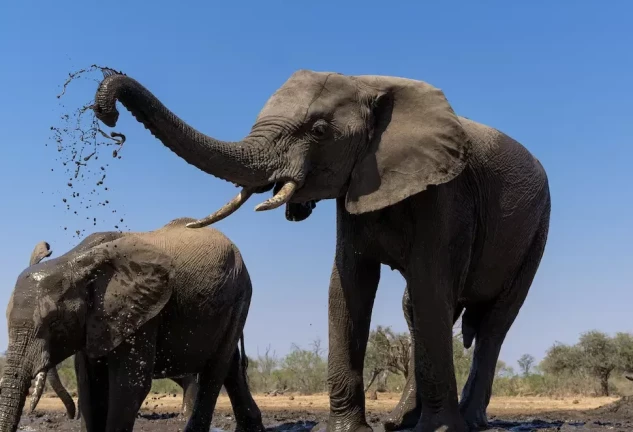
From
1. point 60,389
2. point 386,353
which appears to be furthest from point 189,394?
point 386,353

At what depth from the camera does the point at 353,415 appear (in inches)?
233

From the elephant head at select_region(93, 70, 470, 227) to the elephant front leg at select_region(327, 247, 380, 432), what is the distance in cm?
54

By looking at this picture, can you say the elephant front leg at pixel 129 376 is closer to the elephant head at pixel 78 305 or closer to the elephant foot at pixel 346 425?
the elephant head at pixel 78 305

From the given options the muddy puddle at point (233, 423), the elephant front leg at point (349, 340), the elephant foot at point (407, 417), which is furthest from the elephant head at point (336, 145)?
the muddy puddle at point (233, 423)

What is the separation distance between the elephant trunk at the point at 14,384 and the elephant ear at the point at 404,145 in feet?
8.71

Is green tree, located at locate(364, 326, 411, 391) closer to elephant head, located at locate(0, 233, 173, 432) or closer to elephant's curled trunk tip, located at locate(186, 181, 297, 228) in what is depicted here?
elephant head, located at locate(0, 233, 173, 432)

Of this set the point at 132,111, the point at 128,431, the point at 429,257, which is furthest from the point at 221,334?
the point at 132,111

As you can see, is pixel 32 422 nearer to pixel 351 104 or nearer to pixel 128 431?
pixel 128 431

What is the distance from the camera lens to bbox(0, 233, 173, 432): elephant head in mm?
6375

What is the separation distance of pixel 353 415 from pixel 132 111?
8.28 feet

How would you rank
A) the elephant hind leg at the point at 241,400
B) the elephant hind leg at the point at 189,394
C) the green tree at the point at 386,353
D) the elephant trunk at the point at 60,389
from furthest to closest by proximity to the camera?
the green tree at the point at 386,353, the elephant trunk at the point at 60,389, the elephant hind leg at the point at 189,394, the elephant hind leg at the point at 241,400

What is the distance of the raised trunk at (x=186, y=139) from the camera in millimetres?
4512

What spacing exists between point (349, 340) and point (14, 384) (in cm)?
231

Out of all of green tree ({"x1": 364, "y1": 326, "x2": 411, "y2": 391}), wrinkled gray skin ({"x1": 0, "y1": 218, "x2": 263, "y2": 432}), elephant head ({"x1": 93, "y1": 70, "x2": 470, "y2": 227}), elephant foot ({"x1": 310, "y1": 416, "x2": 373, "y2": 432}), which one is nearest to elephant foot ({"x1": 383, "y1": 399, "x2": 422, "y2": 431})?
elephant foot ({"x1": 310, "y1": 416, "x2": 373, "y2": 432})
